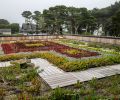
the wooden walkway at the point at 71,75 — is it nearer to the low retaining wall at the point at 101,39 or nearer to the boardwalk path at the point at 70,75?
the boardwalk path at the point at 70,75

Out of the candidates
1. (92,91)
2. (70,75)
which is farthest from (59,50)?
(92,91)

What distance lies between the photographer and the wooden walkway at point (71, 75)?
7.93 m

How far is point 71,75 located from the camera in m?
8.87

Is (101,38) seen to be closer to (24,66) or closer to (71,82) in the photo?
(24,66)

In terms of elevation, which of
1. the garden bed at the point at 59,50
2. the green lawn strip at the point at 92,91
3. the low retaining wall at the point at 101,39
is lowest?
the green lawn strip at the point at 92,91

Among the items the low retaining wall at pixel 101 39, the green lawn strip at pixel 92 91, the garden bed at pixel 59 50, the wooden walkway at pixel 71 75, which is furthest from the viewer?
the low retaining wall at pixel 101 39

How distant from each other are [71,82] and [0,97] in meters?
2.83

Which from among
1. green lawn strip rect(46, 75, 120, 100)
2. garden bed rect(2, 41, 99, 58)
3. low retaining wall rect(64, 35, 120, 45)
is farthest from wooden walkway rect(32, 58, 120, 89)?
low retaining wall rect(64, 35, 120, 45)

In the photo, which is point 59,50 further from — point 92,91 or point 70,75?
point 92,91

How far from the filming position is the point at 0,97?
256 inches

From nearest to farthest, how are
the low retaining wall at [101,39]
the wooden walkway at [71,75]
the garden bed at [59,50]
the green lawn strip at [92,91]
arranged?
the green lawn strip at [92,91] < the wooden walkway at [71,75] < the garden bed at [59,50] < the low retaining wall at [101,39]

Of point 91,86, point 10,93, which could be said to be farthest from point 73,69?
point 10,93

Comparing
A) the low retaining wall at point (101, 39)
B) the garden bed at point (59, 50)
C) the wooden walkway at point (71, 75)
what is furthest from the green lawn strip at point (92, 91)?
the low retaining wall at point (101, 39)

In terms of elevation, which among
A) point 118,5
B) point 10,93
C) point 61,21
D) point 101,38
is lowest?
point 10,93
